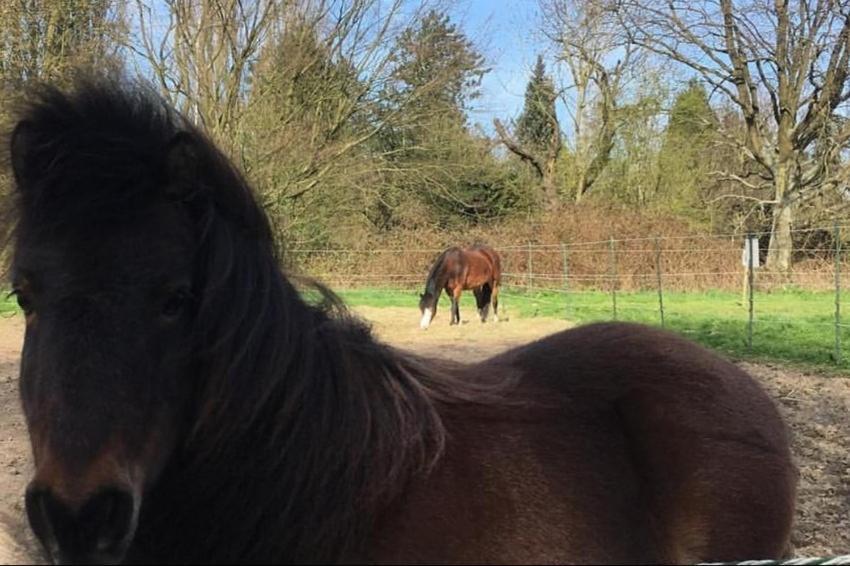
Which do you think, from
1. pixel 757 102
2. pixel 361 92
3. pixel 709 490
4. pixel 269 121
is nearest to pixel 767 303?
pixel 757 102

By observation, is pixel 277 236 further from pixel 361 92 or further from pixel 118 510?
pixel 361 92

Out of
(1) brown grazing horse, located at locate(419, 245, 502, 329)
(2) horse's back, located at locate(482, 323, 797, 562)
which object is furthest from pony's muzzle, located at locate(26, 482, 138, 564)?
(1) brown grazing horse, located at locate(419, 245, 502, 329)

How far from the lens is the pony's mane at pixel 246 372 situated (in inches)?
59.7

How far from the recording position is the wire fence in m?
15.3

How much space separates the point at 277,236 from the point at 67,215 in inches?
22.3

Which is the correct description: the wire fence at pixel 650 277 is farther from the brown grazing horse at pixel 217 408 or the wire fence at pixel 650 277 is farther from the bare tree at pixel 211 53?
the brown grazing horse at pixel 217 408

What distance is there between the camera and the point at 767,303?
17266 millimetres

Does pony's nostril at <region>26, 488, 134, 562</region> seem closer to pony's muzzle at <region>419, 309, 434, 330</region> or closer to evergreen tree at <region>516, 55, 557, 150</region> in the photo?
pony's muzzle at <region>419, 309, 434, 330</region>

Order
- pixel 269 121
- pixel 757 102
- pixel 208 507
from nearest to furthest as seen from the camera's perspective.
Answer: pixel 208 507, pixel 269 121, pixel 757 102

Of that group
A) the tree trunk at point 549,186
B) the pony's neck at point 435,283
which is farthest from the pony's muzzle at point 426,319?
the tree trunk at point 549,186

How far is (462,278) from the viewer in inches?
608

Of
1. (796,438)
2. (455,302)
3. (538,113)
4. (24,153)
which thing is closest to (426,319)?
(455,302)

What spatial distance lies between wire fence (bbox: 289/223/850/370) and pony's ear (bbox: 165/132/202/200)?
39.6 ft

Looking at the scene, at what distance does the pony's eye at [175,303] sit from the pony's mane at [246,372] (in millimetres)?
34
